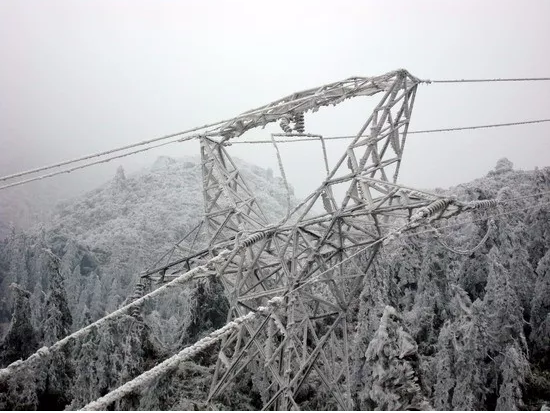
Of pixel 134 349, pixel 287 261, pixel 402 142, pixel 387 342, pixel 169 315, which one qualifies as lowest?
pixel 169 315

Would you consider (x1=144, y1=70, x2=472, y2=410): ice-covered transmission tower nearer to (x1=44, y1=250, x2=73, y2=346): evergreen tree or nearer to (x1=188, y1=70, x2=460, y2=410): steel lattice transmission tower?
(x1=188, y1=70, x2=460, y2=410): steel lattice transmission tower

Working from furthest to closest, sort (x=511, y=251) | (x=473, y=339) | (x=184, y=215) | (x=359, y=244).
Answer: (x=184, y=215) < (x=511, y=251) < (x=473, y=339) < (x=359, y=244)

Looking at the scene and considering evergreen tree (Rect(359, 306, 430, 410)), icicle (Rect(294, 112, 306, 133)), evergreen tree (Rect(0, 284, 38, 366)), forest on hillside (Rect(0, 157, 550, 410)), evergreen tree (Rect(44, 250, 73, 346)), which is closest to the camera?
evergreen tree (Rect(359, 306, 430, 410))

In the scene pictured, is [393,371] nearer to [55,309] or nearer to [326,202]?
[326,202]

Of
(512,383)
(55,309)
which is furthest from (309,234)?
(55,309)

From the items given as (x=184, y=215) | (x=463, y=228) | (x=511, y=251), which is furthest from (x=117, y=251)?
(x=511, y=251)

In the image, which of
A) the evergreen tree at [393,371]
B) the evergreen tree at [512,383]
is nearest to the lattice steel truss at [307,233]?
the evergreen tree at [393,371]

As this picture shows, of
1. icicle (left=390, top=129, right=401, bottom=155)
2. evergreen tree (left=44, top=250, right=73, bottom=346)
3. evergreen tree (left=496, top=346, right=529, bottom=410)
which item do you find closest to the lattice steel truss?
icicle (left=390, top=129, right=401, bottom=155)

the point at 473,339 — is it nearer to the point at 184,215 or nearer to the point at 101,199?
the point at 184,215
